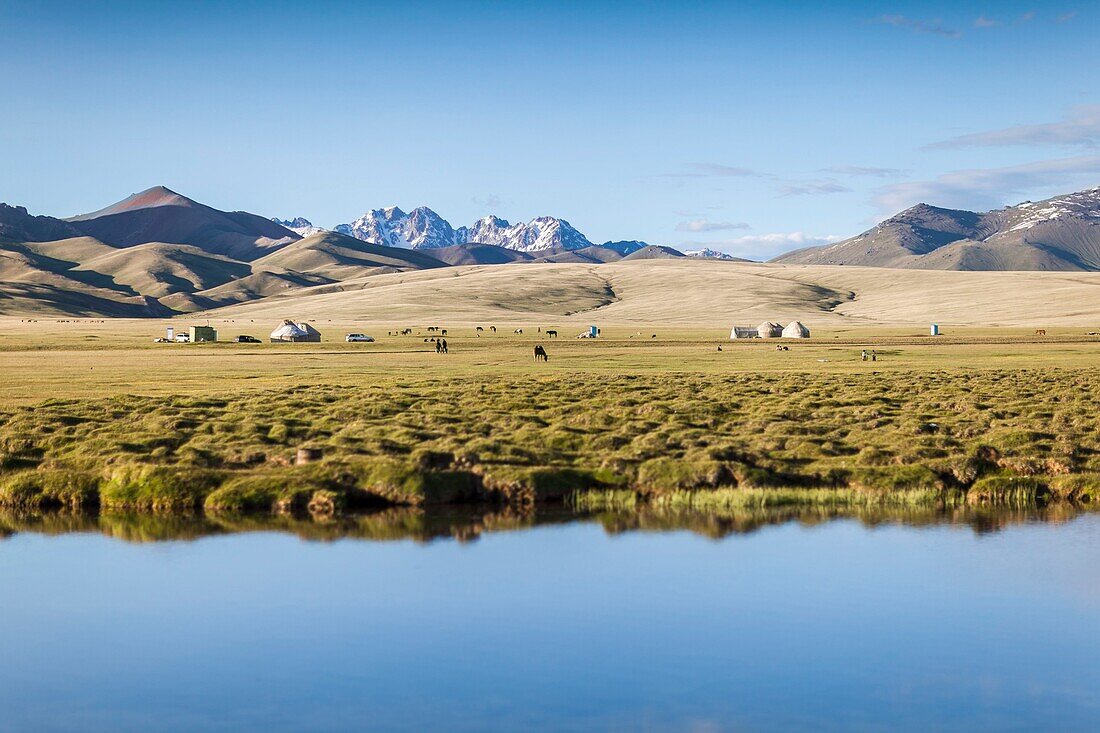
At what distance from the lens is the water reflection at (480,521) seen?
99.7 ft

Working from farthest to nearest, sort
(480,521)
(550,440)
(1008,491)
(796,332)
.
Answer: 1. (796,332)
2. (550,440)
3. (1008,491)
4. (480,521)

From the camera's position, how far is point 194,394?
182ft

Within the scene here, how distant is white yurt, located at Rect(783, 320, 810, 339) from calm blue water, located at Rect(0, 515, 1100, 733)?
127m

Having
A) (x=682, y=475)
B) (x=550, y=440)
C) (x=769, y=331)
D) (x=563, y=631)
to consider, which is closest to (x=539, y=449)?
(x=550, y=440)

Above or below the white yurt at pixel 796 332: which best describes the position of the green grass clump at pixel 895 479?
below

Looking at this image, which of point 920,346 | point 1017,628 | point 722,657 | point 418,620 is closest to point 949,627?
point 1017,628

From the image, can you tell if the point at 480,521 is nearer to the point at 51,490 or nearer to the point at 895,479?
the point at 895,479

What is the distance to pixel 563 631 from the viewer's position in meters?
22.7

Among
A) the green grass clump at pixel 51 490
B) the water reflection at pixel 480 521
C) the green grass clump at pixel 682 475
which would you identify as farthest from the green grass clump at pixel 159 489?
the green grass clump at pixel 682 475

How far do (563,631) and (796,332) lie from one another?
13787cm

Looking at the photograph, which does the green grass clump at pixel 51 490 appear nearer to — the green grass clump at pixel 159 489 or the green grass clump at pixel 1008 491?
the green grass clump at pixel 159 489

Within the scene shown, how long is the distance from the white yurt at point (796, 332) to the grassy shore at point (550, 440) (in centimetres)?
8665

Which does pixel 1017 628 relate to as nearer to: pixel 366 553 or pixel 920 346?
pixel 366 553

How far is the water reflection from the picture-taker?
99.7 ft
